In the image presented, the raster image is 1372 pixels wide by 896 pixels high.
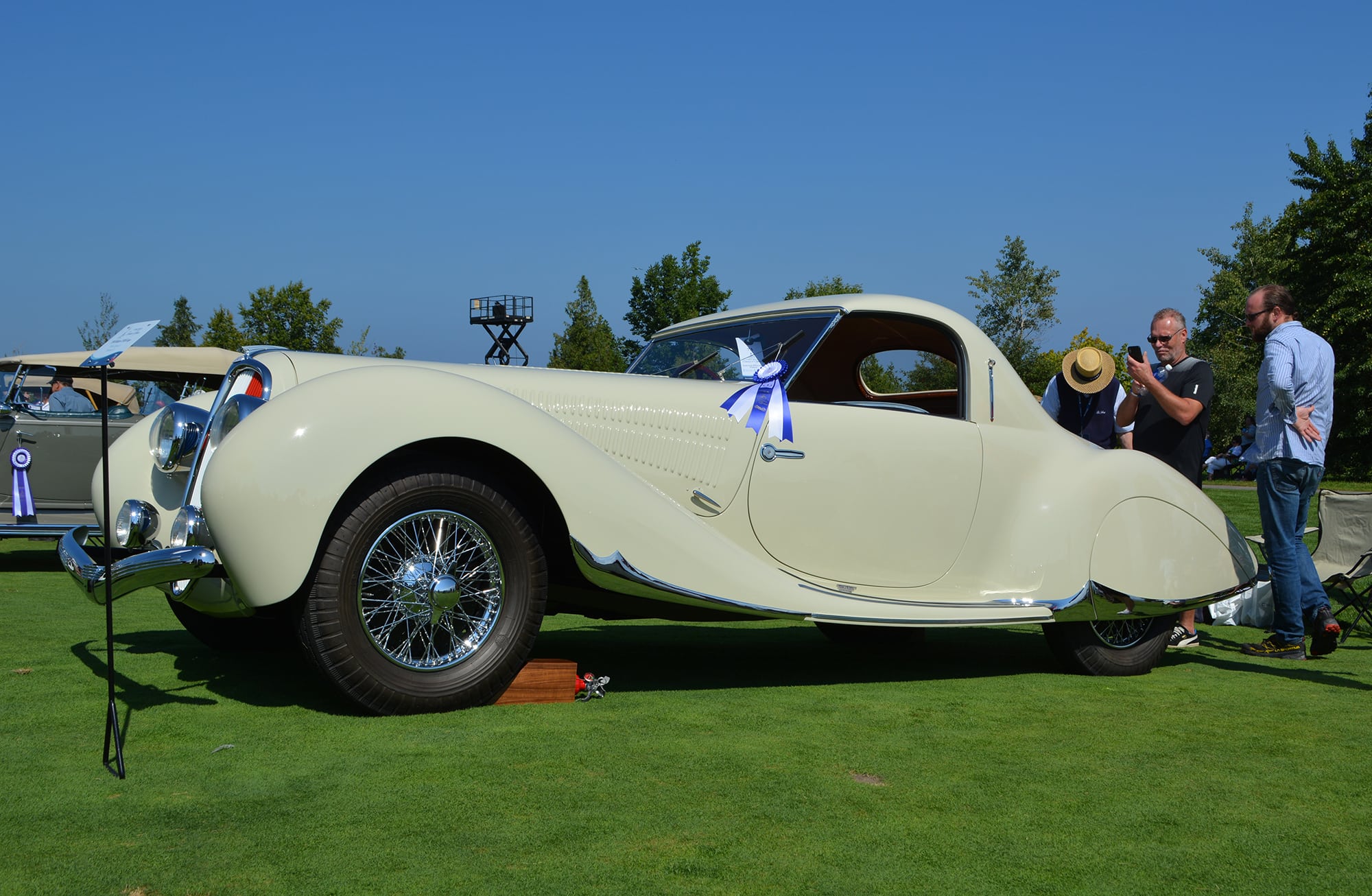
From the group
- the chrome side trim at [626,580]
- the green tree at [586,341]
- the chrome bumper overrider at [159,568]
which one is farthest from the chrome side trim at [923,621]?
the green tree at [586,341]

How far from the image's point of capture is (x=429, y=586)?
3775 mm

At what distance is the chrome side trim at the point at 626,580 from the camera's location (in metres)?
4.01

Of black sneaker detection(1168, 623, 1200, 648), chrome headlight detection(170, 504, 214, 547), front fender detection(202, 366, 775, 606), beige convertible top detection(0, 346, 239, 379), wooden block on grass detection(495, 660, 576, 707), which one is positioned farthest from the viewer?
beige convertible top detection(0, 346, 239, 379)

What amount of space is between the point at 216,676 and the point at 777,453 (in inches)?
102

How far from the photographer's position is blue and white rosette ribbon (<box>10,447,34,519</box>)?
9.47 metres

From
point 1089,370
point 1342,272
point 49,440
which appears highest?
→ point 1342,272

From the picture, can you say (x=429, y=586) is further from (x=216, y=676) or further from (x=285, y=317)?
(x=285, y=317)

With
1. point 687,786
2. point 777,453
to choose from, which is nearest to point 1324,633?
point 777,453

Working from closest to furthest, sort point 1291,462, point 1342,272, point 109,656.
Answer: point 109,656
point 1291,462
point 1342,272

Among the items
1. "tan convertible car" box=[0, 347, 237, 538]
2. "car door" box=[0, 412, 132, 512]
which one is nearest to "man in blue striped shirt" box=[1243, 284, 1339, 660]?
"tan convertible car" box=[0, 347, 237, 538]

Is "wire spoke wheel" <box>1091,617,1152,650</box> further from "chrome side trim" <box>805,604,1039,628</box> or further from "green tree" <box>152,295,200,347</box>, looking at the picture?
"green tree" <box>152,295,200,347</box>

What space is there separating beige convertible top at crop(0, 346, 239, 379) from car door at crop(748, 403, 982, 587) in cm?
836

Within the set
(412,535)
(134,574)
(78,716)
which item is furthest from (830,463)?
(78,716)

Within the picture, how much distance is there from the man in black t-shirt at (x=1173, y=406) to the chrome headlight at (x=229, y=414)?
180 inches
